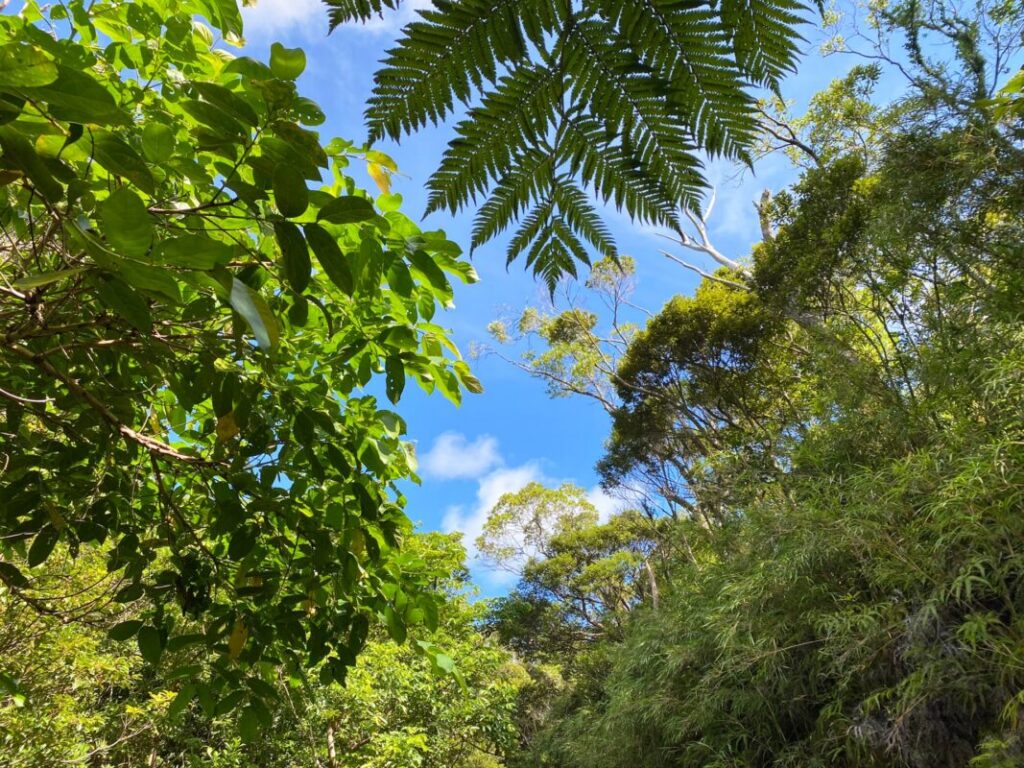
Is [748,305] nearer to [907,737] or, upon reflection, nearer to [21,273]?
[907,737]

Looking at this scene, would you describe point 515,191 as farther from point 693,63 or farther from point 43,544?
point 43,544

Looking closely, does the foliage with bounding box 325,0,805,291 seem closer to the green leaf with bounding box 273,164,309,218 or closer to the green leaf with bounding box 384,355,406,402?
the green leaf with bounding box 273,164,309,218

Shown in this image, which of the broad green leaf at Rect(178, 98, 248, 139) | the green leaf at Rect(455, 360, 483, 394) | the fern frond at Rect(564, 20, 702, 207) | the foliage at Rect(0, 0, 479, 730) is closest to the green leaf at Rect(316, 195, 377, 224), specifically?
the foliage at Rect(0, 0, 479, 730)

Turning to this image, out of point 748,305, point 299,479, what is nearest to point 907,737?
point 299,479

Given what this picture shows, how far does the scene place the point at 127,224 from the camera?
1.29 ft

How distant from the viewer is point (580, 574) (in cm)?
1105

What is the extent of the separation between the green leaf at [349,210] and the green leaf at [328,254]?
1.5 inches

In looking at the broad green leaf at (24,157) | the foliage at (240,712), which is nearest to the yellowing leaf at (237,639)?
the foliage at (240,712)

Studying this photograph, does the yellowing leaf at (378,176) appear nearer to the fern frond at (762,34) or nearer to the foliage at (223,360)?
the foliage at (223,360)

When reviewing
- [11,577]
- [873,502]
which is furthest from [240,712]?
[873,502]

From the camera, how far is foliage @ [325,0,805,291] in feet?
1.43

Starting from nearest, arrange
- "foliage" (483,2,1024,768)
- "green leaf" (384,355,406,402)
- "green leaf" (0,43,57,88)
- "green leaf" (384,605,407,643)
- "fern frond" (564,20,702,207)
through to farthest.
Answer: "green leaf" (0,43,57,88), "fern frond" (564,20,702,207), "green leaf" (384,355,406,402), "green leaf" (384,605,407,643), "foliage" (483,2,1024,768)

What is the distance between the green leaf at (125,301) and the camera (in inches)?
17.1

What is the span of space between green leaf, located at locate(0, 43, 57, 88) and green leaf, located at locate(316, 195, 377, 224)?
20 cm
